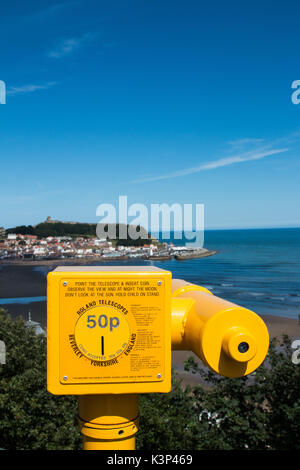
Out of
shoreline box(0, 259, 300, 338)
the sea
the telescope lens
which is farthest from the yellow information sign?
the sea

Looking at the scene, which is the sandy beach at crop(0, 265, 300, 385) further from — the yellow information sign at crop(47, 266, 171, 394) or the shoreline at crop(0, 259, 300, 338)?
the yellow information sign at crop(47, 266, 171, 394)

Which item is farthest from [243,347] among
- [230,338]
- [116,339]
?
[116,339]

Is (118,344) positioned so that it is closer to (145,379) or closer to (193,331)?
(145,379)

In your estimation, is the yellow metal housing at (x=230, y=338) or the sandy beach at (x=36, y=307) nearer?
the yellow metal housing at (x=230, y=338)

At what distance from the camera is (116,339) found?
1.80 metres

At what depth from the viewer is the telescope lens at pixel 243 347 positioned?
1.70 meters

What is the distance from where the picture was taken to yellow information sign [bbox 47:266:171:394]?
1.80 meters

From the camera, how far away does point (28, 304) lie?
40.2 m

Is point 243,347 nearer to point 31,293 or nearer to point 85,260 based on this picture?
point 31,293

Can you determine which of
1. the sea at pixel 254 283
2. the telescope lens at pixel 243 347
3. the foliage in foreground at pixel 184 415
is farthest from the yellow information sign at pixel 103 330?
the sea at pixel 254 283

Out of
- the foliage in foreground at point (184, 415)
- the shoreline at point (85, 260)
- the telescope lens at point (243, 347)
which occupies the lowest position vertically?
the shoreline at point (85, 260)

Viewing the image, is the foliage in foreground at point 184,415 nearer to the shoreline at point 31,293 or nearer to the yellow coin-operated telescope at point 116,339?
the yellow coin-operated telescope at point 116,339

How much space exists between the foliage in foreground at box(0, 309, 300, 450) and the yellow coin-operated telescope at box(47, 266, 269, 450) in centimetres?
793
